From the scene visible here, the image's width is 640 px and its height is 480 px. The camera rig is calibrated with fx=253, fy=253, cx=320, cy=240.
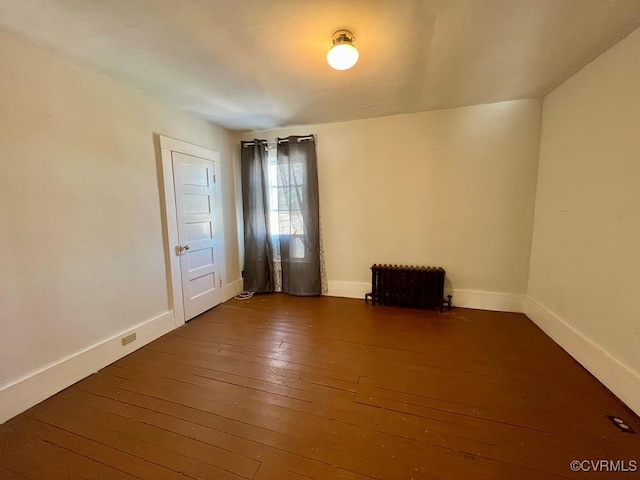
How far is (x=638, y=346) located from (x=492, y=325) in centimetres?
122

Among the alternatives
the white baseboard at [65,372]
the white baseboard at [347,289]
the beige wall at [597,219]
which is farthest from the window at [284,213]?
the beige wall at [597,219]

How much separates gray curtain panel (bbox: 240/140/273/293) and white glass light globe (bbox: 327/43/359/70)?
7.26 feet

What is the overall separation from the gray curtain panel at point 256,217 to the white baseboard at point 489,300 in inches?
105

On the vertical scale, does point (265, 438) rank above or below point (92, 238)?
below

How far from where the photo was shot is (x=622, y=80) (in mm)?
1795

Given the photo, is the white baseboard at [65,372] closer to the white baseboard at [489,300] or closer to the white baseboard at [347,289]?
the white baseboard at [347,289]

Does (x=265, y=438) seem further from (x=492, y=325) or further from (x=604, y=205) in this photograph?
(x=604, y=205)

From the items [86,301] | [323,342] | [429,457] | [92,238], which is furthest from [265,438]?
[92,238]

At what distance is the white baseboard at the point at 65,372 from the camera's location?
168 centimetres

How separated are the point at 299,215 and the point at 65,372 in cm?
282

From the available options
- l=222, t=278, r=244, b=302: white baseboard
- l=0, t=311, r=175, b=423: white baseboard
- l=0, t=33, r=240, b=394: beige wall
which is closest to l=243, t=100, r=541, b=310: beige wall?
l=222, t=278, r=244, b=302: white baseboard

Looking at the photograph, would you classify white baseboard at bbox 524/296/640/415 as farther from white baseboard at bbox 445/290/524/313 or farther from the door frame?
the door frame

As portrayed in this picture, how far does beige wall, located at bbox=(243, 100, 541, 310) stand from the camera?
3.01 m

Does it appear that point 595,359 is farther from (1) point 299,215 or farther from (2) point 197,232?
(2) point 197,232
